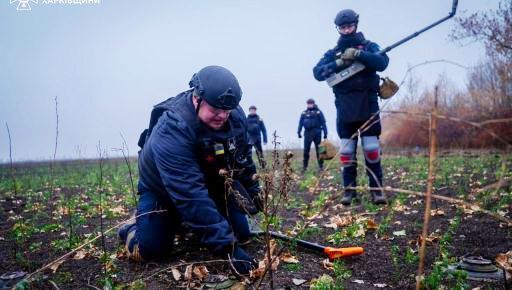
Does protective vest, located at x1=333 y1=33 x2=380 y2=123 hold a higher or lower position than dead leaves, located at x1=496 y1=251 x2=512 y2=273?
higher

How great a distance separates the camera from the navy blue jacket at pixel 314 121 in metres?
12.2

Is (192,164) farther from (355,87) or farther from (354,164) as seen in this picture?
(355,87)

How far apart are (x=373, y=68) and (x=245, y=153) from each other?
2.41m

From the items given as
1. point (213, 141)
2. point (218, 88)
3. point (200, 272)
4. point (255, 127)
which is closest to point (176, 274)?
point (200, 272)

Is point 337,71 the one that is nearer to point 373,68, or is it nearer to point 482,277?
point 373,68

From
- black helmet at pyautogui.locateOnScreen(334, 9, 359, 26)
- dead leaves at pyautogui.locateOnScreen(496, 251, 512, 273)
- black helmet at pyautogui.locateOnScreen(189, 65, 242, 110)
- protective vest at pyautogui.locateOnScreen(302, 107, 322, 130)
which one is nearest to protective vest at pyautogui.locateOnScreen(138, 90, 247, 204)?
black helmet at pyautogui.locateOnScreen(189, 65, 242, 110)

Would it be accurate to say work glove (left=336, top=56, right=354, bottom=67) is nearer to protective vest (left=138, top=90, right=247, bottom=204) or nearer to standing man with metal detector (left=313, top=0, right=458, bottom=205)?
standing man with metal detector (left=313, top=0, right=458, bottom=205)

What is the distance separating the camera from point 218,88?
2904 millimetres

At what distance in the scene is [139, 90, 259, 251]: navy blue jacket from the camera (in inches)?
106

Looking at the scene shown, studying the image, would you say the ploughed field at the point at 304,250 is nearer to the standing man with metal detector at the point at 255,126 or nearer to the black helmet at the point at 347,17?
the black helmet at the point at 347,17

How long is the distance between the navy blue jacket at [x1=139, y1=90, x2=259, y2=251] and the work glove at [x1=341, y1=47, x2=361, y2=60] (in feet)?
6.84

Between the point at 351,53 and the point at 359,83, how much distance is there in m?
0.40

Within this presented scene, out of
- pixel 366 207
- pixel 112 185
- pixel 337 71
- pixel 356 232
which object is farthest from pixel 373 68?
pixel 112 185

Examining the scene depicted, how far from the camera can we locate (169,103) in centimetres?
335
